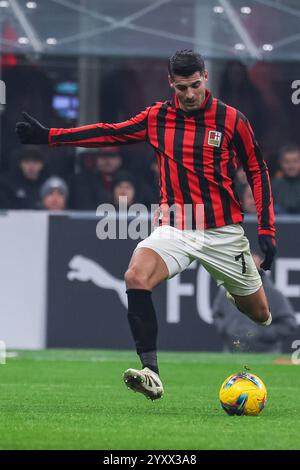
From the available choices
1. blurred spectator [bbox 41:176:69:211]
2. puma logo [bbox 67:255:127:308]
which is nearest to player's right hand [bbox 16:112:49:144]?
puma logo [bbox 67:255:127:308]

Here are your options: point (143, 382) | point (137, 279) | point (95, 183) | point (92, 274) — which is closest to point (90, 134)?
point (137, 279)

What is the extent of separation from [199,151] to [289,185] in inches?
237

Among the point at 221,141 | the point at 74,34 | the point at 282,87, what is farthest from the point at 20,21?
the point at 221,141

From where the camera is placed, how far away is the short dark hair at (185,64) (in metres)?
7.55

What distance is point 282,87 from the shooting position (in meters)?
15.8

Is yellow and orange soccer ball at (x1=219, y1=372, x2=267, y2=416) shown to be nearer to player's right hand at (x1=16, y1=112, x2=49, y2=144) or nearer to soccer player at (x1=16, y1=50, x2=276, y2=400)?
soccer player at (x1=16, y1=50, x2=276, y2=400)

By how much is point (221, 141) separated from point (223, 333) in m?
4.93

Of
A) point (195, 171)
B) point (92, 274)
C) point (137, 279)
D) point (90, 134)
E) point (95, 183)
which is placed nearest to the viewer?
point (137, 279)

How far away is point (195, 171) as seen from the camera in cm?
770

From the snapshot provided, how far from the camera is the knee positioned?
24.2 feet

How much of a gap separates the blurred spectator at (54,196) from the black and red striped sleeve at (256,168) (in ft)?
18.7

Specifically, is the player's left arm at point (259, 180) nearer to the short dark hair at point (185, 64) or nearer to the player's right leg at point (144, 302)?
the short dark hair at point (185, 64)

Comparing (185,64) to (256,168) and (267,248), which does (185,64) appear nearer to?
(256,168)
